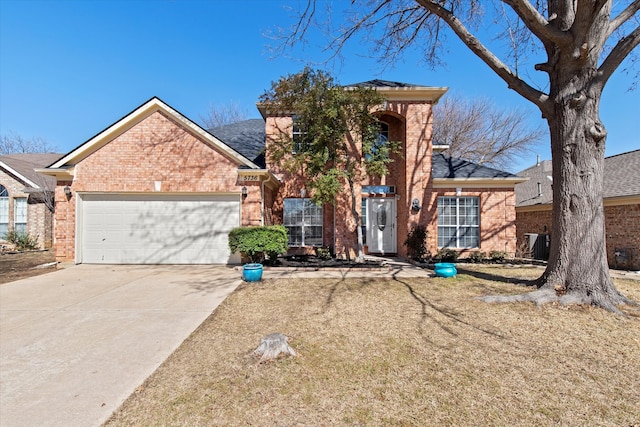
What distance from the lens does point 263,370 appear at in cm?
338

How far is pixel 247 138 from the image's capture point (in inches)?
564

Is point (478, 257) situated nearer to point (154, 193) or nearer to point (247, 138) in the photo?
point (247, 138)

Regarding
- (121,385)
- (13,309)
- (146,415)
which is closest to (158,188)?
(13,309)

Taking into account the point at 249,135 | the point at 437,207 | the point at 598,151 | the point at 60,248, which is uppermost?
the point at 249,135

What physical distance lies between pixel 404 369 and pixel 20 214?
20.8 meters

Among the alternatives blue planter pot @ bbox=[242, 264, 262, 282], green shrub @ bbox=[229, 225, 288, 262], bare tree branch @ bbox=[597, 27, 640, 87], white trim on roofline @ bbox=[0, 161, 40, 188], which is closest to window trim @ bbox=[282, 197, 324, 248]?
green shrub @ bbox=[229, 225, 288, 262]

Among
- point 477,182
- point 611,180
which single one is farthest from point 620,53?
point 611,180

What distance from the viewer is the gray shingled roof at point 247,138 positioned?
502 inches

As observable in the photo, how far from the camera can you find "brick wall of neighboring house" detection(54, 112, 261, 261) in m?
10.5

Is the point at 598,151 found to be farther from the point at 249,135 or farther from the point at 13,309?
the point at 249,135

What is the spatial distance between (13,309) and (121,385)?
14.9 ft

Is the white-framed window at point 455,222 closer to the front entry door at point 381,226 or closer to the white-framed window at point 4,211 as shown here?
the front entry door at point 381,226

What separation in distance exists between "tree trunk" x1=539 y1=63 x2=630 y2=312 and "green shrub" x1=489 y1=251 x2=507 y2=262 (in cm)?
554

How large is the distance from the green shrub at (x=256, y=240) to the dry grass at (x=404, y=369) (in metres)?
3.84
